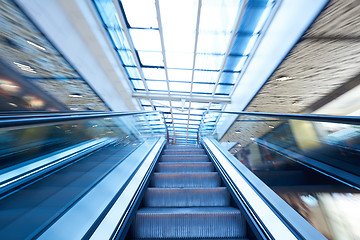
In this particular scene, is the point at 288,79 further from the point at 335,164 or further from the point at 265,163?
the point at 335,164

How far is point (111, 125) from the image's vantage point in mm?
2869

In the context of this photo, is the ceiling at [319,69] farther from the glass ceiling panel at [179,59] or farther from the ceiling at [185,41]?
the glass ceiling panel at [179,59]

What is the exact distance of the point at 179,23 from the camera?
20.1 ft

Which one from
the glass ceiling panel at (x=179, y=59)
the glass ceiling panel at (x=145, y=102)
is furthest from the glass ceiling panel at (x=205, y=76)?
the glass ceiling panel at (x=145, y=102)

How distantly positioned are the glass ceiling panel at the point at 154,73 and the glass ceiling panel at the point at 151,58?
381 millimetres

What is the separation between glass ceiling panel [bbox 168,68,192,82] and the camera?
8578 mm

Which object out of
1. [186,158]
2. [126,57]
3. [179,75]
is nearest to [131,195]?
[186,158]

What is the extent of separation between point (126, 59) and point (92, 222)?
7.90 meters

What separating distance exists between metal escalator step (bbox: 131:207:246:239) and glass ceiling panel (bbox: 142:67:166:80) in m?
7.71

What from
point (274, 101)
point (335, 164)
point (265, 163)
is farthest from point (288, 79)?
point (335, 164)

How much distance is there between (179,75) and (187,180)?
705 centimetres

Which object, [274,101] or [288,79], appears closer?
[288,79]

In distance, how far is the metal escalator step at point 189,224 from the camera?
5.53 ft

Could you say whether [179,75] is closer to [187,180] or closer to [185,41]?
[185,41]
